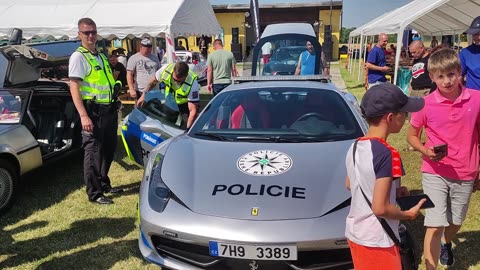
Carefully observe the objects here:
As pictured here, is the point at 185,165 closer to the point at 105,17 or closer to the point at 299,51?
the point at 299,51

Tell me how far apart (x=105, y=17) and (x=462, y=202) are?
938 centimetres

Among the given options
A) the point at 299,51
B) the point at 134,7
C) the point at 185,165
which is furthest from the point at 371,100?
the point at 134,7

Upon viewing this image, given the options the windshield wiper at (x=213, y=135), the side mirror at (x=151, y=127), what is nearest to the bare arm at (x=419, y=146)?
the windshield wiper at (x=213, y=135)

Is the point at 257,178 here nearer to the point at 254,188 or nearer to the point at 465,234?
the point at 254,188

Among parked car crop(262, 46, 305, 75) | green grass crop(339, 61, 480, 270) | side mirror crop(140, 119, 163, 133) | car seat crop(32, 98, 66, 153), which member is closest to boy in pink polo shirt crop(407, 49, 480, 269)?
green grass crop(339, 61, 480, 270)

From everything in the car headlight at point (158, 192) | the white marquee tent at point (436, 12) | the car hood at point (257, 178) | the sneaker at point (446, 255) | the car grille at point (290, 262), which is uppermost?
the white marquee tent at point (436, 12)

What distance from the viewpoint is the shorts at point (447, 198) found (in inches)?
104

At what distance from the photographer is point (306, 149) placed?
3049 mm

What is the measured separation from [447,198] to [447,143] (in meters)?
0.38

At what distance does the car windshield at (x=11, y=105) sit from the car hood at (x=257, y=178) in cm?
242

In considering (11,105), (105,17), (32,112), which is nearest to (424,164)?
(11,105)

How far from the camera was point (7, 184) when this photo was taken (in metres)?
4.20

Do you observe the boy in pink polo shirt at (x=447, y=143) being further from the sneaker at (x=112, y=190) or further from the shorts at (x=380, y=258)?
A: the sneaker at (x=112, y=190)

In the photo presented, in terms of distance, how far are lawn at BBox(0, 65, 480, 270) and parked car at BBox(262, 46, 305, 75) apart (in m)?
3.73
